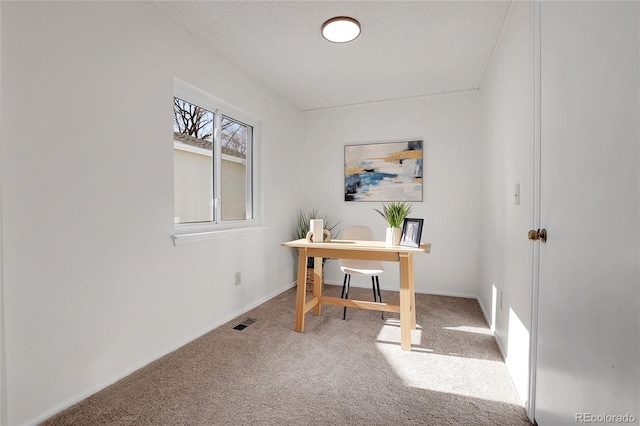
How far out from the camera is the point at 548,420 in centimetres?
137

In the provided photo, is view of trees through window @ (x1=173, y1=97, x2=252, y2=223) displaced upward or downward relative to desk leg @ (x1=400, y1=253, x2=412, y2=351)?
upward

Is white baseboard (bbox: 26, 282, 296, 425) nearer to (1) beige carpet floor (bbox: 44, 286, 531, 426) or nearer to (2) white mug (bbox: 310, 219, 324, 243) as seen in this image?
(1) beige carpet floor (bbox: 44, 286, 531, 426)

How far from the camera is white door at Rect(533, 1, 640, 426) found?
2.81ft

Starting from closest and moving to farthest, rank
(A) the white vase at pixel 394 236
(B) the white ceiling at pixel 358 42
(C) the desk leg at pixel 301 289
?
(B) the white ceiling at pixel 358 42, (A) the white vase at pixel 394 236, (C) the desk leg at pixel 301 289

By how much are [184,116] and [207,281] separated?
1.41 m

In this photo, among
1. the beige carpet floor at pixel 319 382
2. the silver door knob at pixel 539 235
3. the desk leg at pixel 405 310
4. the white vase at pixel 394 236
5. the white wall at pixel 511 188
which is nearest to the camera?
the silver door knob at pixel 539 235

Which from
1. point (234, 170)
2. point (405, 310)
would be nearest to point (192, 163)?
point (234, 170)

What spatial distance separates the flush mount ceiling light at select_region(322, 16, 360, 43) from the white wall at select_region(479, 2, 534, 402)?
3.47ft

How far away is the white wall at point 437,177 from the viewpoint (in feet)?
12.2

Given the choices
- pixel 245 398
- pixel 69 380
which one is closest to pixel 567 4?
pixel 245 398

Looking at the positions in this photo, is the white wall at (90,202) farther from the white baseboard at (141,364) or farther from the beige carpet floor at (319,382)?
the beige carpet floor at (319,382)

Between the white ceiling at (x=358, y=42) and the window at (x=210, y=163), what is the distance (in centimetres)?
53
